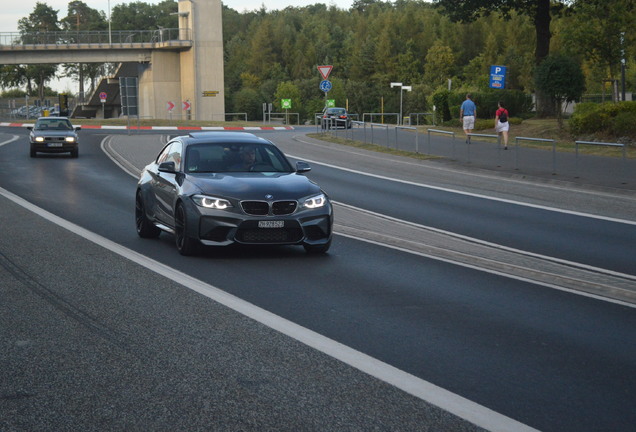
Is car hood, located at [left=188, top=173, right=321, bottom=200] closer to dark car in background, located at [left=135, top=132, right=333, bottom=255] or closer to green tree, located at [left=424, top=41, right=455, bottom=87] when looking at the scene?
dark car in background, located at [left=135, top=132, right=333, bottom=255]

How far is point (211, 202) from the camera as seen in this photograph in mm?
11883

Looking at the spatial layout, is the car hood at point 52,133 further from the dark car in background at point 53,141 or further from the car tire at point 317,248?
the car tire at point 317,248

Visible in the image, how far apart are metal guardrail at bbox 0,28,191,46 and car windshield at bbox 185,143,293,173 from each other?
7090 centimetres

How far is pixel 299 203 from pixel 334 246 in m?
1.71

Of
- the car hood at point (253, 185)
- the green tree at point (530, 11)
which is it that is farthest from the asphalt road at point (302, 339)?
the green tree at point (530, 11)

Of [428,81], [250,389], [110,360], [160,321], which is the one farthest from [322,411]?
[428,81]

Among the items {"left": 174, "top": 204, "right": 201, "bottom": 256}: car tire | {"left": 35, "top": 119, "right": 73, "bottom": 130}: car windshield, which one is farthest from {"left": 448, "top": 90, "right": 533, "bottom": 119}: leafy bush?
{"left": 174, "top": 204, "right": 201, "bottom": 256}: car tire

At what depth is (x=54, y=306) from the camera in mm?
8766

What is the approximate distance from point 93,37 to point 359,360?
7894cm

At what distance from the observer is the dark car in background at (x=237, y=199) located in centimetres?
1176

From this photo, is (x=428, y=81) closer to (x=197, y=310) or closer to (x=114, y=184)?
(x=114, y=184)

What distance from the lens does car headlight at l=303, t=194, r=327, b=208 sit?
11977 millimetres

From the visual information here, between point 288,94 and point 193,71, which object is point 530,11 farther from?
point 288,94

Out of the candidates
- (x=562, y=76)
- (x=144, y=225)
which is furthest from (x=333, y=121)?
(x=144, y=225)
